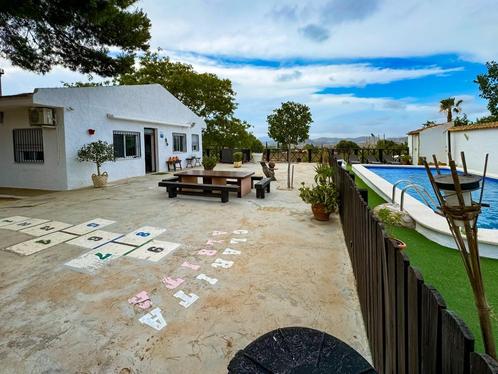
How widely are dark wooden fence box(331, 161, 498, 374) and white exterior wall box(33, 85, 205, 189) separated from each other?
952 centimetres

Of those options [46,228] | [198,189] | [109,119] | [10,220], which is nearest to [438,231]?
[198,189]

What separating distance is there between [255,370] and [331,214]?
517 centimetres

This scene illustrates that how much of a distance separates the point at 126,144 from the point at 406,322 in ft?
40.8

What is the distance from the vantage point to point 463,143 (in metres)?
13.1

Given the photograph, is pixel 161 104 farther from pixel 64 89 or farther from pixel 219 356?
pixel 219 356

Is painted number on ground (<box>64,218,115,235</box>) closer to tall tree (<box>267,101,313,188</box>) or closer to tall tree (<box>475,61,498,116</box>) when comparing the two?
tall tree (<box>267,101,313,188</box>)

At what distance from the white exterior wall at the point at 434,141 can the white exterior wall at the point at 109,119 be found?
13.6 meters

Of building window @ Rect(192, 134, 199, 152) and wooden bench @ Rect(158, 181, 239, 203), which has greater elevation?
building window @ Rect(192, 134, 199, 152)

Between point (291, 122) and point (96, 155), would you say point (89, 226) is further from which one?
point (291, 122)

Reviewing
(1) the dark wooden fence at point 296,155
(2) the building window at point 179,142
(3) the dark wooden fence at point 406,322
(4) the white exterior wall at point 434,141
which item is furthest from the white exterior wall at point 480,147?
(2) the building window at point 179,142

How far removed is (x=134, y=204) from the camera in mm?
7137

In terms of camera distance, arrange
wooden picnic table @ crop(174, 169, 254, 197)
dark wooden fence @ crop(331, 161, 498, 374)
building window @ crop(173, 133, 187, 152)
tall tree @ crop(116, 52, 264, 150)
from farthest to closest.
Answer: tall tree @ crop(116, 52, 264, 150), building window @ crop(173, 133, 187, 152), wooden picnic table @ crop(174, 169, 254, 197), dark wooden fence @ crop(331, 161, 498, 374)

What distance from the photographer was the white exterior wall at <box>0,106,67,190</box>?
366 inches

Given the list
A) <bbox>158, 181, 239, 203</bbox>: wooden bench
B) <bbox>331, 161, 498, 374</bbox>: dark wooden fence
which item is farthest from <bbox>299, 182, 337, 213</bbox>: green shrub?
<bbox>331, 161, 498, 374</bbox>: dark wooden fence
